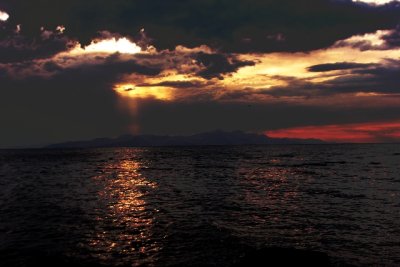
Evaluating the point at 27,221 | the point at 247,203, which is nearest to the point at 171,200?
the point at 247,203

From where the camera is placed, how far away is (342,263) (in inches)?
746

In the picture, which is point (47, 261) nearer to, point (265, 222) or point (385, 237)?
point (265, 222)

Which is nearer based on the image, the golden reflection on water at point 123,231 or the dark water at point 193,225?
the dark water at point 193,225

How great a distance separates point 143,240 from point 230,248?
233 inches

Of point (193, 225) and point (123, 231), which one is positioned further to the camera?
point (193, 225)

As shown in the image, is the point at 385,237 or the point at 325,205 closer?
the point at 385,237

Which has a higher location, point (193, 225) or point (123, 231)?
point (123, 231)

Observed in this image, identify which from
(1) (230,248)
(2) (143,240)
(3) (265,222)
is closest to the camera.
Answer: (1) (230,248)

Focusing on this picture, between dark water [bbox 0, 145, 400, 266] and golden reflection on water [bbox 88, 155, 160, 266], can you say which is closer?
dark water [bbox 0, 145, 400, 266]

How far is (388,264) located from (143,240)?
14.4 metres

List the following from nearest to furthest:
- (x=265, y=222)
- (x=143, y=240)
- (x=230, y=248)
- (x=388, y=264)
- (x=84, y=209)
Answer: (x=388, y=264), (x=230, y=248), (x=143, y=240), (x=265, y=222), (x=84, y=209)

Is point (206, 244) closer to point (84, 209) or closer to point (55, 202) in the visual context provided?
point (84, 209)

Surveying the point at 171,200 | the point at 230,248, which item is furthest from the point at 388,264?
the point at 171,200

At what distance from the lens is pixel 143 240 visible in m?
23.5
